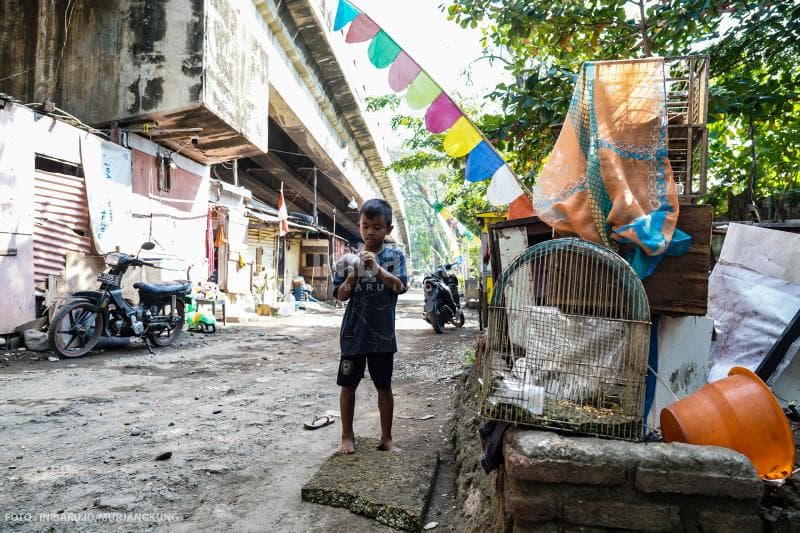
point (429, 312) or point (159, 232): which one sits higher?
point (159, 232)

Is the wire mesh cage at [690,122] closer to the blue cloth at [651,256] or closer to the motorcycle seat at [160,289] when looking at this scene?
the blue cloth at [651,256]

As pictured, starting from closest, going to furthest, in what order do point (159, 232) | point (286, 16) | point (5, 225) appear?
1. point (5, 225)
2. point (159, 232)
3. point (286, 16)

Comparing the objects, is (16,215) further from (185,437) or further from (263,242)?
(263,242)

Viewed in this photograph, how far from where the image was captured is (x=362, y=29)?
584 centimetres

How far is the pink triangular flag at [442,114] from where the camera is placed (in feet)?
18.0

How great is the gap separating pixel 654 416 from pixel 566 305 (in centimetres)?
93

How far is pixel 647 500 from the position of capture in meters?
Answer: 1.65

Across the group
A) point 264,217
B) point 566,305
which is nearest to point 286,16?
point 264,217

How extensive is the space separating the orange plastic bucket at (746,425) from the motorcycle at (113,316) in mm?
6923

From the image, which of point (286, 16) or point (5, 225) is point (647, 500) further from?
point (286, 16)

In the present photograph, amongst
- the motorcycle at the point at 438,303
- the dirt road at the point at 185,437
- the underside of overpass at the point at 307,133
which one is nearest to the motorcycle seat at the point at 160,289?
the dirt road at the point at 185,437

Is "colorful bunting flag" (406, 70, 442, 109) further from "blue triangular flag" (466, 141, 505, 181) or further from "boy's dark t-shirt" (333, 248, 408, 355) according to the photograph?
"boy's dark t-shirt" (333, 248, 408, 355)

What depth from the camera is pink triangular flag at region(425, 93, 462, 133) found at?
5.49m

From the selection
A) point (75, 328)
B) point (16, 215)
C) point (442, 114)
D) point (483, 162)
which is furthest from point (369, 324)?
point (16, 215)
